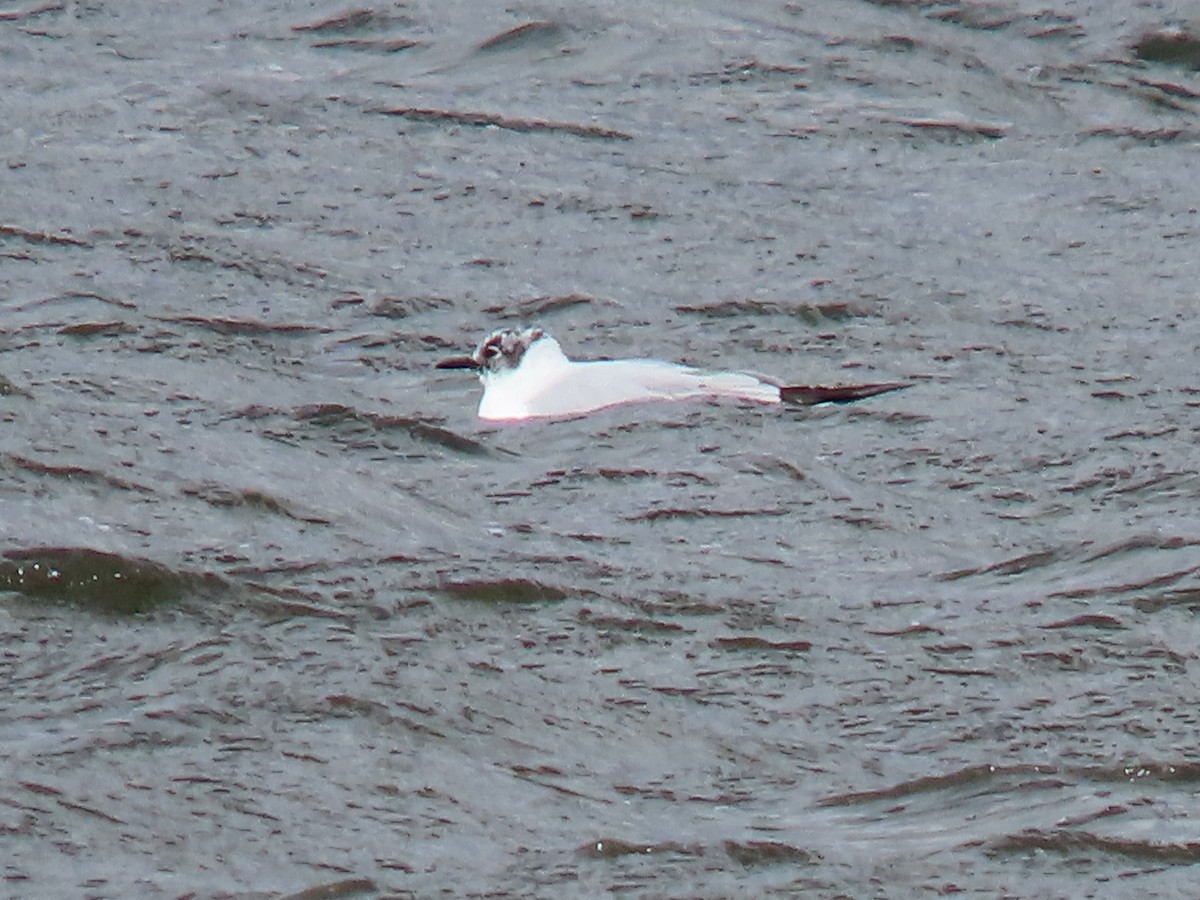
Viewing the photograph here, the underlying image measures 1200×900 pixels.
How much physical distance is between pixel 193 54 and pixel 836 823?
556 cm

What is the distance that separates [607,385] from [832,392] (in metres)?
0.67

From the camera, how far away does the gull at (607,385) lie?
21.4ft

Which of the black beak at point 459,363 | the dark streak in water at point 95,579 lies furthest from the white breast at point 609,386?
the dark streak in water at point 95,579

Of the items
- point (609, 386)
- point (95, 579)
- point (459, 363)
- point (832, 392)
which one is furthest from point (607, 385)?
point (95, 579)

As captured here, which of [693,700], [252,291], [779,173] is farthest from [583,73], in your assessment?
[693,700]

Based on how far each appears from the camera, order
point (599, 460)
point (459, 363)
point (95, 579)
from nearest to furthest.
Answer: point (95, 579) < point (599, 460) < point (459, 363)

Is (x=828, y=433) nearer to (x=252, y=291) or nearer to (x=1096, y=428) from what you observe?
(x=1096, y=428)

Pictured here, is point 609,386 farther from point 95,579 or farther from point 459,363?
point 95,579

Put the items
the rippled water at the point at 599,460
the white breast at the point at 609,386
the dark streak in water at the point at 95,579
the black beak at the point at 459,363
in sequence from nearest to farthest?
the rippled water at the point at 599,460 → the dark streak in water at the point at 95,579 → the white breast at the point at 609,386 → the black beak at the point at 459,363

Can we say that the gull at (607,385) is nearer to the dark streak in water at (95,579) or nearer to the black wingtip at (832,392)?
the black wingtip at (832,392)

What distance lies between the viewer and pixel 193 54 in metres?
9.09

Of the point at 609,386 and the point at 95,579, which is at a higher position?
the point at 609,386

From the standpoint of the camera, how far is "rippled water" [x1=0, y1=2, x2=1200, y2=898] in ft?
15.0

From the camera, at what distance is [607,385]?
21.7ft
